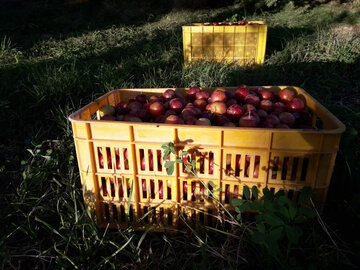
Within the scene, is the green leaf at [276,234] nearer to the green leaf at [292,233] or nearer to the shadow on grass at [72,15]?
the green leaf at [292,233]

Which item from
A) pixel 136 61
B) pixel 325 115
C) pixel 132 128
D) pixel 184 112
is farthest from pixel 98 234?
pixel 136 61

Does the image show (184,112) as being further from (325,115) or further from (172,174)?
(325,115)

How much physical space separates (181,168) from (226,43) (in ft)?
11.5

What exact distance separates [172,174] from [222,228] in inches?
16.3

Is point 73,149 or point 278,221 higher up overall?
point 278,221

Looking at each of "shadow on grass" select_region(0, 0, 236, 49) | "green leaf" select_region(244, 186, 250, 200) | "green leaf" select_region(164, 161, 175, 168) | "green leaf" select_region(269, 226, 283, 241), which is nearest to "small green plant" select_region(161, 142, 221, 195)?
"green leaf" select_region(164, 161, 175, 168)

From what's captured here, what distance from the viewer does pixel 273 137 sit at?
130 centimetres

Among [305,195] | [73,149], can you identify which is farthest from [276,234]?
[73,149]

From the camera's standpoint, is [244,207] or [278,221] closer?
[278,221]

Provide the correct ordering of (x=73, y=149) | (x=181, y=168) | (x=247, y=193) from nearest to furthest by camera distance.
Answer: (x=247, y=193), (x=181, y=168), (x=73, y=149)

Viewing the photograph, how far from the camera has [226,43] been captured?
4477 mm

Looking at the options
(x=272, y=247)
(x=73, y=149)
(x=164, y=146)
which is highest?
(x=164, y=146)

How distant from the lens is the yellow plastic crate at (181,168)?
1.31m

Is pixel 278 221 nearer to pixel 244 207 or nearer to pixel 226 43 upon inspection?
pixel 244 207
